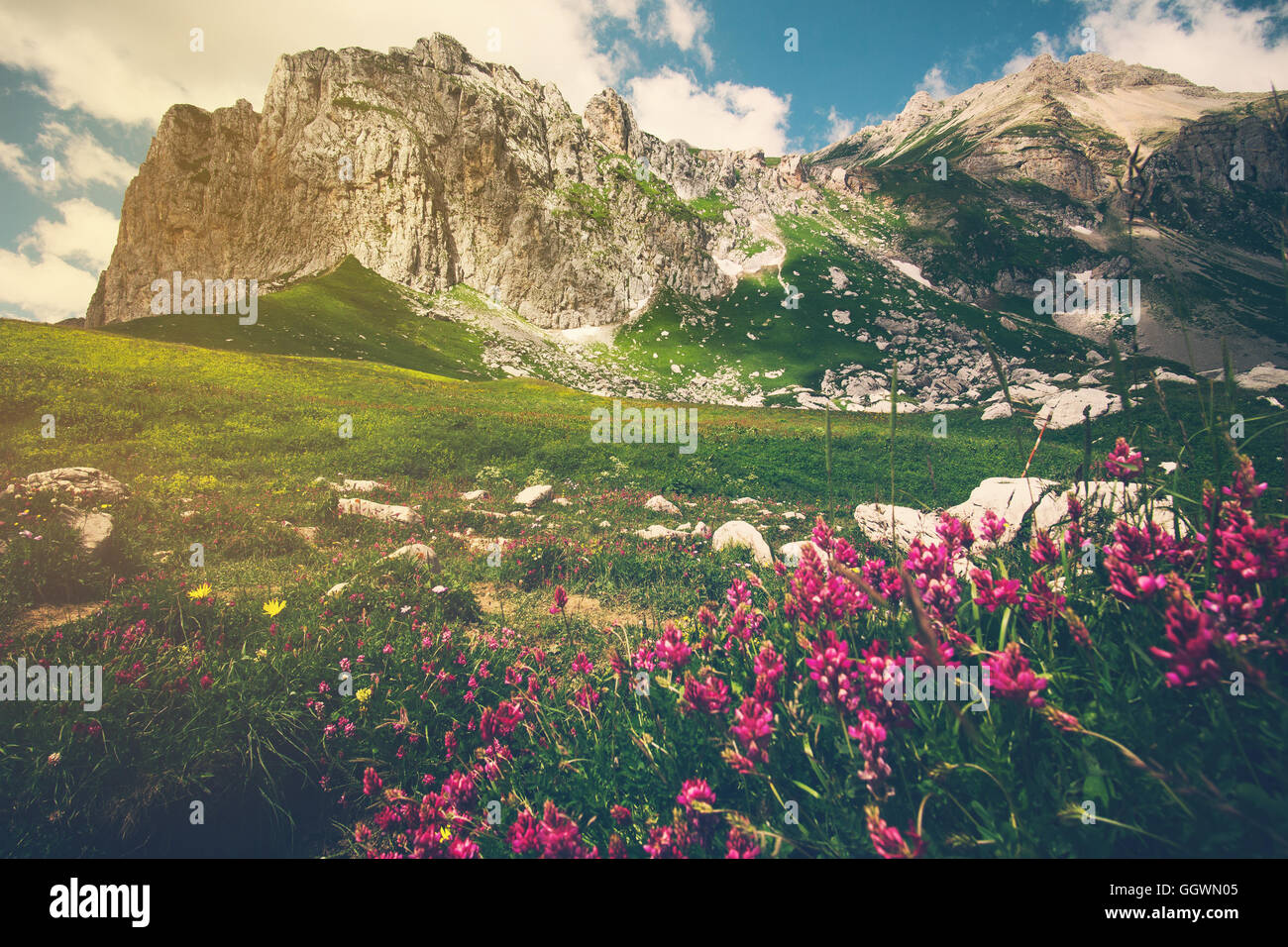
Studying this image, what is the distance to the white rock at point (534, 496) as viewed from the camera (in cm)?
1391

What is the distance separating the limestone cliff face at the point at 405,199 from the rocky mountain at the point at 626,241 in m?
0.46

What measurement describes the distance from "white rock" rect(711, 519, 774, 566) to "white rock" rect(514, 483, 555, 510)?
562cm

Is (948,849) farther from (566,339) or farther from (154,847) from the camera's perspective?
(566,339)

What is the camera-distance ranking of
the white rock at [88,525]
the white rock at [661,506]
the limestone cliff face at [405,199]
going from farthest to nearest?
the limestone cliff face at [405,199] → the white rock at [661,506] → the white rock at [88,525]

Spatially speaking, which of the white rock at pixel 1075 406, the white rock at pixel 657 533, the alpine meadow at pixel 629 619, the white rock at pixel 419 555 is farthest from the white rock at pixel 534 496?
the white rock at pixel 1075 406

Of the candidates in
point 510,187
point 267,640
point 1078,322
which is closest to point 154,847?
point 267,640

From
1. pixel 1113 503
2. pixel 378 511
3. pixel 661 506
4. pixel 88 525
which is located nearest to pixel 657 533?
pixel 661 506

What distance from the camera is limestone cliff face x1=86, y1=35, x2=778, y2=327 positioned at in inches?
4001

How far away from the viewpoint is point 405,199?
101875 mm

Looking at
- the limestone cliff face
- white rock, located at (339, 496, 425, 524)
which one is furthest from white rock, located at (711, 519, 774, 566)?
the limestone cliff face

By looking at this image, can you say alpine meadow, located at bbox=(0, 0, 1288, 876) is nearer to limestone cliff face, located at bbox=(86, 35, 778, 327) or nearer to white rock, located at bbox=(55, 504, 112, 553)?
white rock, located at bbox=(55, 504, 112, 553)

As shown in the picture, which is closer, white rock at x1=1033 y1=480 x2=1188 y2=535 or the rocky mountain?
white rock at x1=1033 y1=480 x2=1188 y2=535

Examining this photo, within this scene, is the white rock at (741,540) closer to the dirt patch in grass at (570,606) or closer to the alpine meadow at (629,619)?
the alpine meadow at (629,619)
